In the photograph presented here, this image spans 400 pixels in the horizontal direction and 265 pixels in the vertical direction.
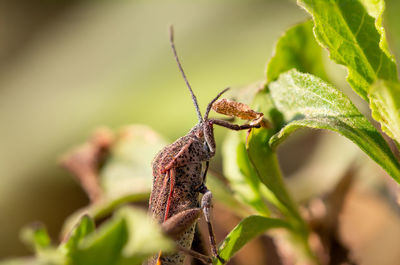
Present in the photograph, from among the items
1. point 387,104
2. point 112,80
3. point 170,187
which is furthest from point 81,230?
point 112,80

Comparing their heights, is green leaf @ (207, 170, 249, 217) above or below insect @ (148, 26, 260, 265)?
below

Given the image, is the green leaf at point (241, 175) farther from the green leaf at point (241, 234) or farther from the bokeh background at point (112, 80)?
the bokeh background at point (112, 80)

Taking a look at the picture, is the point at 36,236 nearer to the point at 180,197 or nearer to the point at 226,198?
the point at 180,197

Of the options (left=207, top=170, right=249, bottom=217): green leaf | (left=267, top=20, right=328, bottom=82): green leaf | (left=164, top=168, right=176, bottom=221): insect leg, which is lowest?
(left=207, top=170, right=249, bottom=217): green leaf

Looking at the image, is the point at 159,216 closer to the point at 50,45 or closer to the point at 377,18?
the point at 377,18

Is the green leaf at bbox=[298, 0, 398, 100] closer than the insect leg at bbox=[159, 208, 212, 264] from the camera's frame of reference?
Yes

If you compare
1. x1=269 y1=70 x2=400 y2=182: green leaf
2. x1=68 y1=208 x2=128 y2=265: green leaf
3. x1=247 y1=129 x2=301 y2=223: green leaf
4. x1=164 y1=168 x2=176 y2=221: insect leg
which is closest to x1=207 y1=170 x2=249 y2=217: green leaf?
x1=164 y1=168 x2=176 y2=221: insect leg

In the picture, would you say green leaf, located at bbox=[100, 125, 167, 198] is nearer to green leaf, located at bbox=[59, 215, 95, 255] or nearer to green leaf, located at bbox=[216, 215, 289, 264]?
green leaf, located at bbox=[216, 215, 289, 264]

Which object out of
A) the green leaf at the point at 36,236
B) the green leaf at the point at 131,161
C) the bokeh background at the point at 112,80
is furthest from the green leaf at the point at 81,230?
the bokeh background at the point at 112,80
